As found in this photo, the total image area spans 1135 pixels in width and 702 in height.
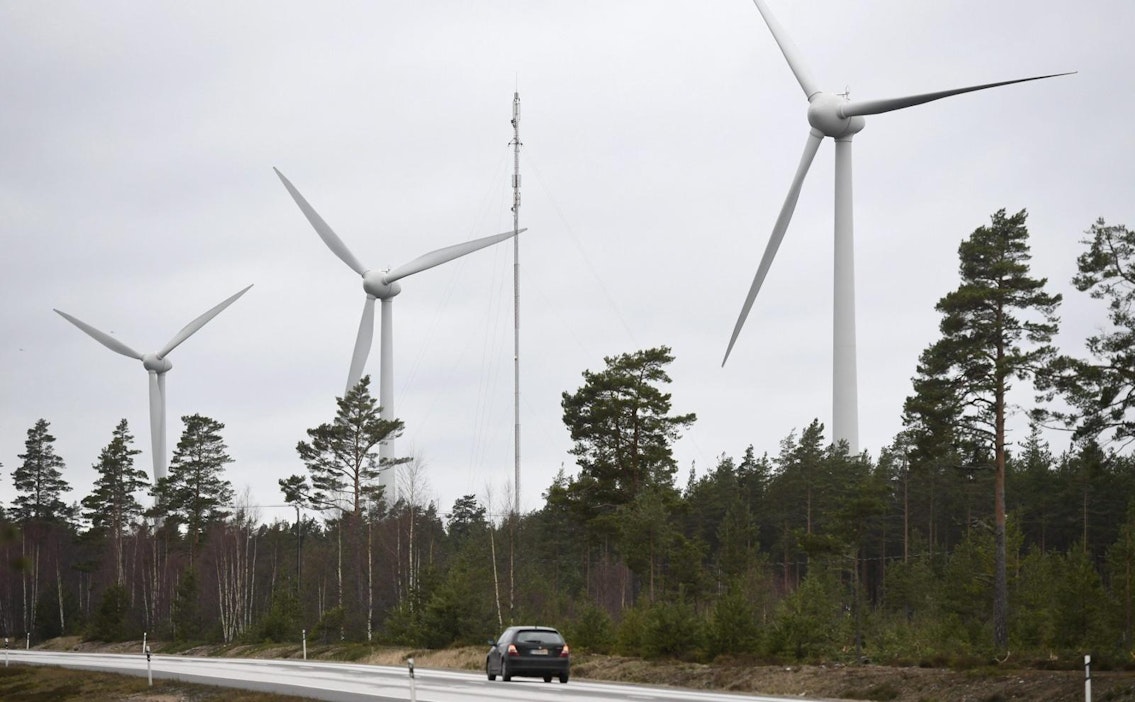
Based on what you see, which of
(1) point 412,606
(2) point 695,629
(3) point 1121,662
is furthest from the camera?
(1) point 412,606

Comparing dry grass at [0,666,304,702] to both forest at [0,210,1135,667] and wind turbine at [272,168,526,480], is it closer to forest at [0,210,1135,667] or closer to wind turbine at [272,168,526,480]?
forest at [0,210,1135,667]

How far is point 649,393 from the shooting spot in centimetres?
6981

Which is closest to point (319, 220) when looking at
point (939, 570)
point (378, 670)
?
point (939, 570)

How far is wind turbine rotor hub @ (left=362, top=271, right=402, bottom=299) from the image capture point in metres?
114

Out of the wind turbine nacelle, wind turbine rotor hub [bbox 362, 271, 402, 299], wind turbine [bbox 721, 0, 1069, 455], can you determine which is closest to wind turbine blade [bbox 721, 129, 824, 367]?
wind turbine [bbox 721, 0, 1069, 455]

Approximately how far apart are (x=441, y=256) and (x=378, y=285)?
1349 cm

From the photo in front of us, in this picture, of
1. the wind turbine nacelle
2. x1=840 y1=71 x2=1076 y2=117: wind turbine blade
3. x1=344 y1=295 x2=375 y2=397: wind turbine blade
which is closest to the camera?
x1=840 y1=71 x2=1076 y2=117: wind turbine blade

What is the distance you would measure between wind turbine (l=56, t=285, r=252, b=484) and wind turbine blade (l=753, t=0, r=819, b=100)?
53.2m

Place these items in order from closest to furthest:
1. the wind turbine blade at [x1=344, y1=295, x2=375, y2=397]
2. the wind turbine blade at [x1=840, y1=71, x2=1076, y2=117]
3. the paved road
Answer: the paved road
the wind turbine blade at [x1=840, y1=71, x2=1076, y2=117]
the wind turbine blade at [x1=344, y1=295, x2=375, y2=397]

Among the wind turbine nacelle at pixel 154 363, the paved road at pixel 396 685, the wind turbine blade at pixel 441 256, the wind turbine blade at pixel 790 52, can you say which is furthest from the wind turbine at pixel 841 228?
the wind turbine nacelle at pixel 154 363

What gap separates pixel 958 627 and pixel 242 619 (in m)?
66.6

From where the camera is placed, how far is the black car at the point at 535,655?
3488cm

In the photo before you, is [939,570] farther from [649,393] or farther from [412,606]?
[412,606]

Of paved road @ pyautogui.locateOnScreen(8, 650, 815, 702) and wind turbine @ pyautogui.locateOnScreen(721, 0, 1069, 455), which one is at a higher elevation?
wind turbine @ pyautogui.locateOnScreen(721, 0, 1069, 455)
